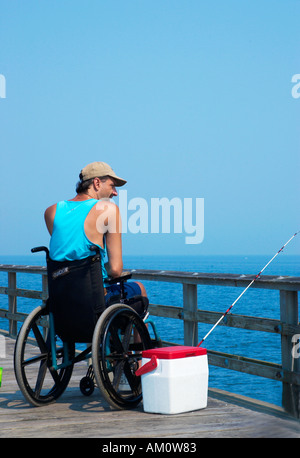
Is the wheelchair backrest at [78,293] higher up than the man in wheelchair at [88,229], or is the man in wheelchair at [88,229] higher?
the man in wheelchair at [88,229]

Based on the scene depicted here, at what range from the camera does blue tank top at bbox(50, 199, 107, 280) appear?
11.9 ft

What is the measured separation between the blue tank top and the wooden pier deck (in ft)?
2.36

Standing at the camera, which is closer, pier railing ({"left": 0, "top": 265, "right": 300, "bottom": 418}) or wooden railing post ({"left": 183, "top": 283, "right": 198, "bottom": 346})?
pier railing ({"left": 0, "top": 265, "right": 300, "bottom": 418})

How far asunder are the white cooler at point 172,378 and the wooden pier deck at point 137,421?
0.05m

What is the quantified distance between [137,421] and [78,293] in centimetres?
68

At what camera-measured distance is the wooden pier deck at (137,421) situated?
3.12 m

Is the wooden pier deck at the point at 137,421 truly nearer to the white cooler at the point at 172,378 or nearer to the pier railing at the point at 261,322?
the white cooler at the point at 172,378

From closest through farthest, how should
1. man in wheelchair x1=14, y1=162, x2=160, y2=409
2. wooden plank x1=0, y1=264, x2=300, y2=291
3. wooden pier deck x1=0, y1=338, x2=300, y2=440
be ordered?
wooden pier deck x1=0, y1=338, x2=300, y2=440 → man in wheelchair x1=14, y1=162, x2=160, y2=409 → wooden plank x1=0, y1=264, x2=300, y2=291

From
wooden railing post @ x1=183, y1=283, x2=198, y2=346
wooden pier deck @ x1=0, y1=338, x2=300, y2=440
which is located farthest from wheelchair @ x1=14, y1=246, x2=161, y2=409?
wooden railing post @ x1=183, y1=283, x2=198, y2=346

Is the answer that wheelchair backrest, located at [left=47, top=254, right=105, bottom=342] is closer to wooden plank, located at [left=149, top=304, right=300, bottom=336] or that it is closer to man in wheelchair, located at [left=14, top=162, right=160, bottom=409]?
man in wheelchair, located at [left=14, top=162, right=160, bottom=409]

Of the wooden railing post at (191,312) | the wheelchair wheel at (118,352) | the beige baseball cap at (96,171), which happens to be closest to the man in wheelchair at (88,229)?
the beige baseball cap at (96,171)

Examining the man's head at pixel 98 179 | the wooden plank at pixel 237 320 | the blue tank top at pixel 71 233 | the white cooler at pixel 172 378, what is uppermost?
the man's head at pixel 98 179

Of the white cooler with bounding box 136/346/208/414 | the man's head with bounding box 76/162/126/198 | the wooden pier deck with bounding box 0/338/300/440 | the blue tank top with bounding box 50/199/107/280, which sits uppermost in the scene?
the man's head with bounding box 76/162/126/198
